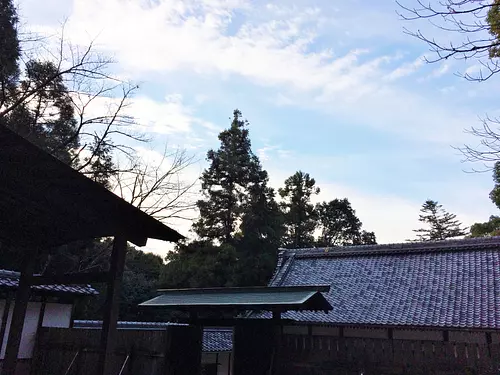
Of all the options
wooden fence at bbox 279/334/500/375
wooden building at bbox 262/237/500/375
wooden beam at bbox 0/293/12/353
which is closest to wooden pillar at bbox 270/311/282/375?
wooden building at bbox 262/237/500/375

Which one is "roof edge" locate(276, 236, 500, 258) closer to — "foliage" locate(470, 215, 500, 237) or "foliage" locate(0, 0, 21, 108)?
"foliage" locate(0, 0, 21, 108)

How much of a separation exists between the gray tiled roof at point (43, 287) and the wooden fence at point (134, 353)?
150 centimetres

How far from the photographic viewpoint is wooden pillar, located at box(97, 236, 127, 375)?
3763 millimetres

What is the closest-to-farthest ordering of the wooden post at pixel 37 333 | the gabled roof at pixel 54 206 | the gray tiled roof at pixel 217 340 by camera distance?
1. the gabled roof at pixel 54 206
2. the wooden post at pixel 37 333
3. the gray tiled roof at pixel 217 340

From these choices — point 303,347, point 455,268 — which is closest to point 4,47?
point 303,347

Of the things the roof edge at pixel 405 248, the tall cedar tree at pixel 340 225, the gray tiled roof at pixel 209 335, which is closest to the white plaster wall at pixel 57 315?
the gray tiled roof at pixel 209 335

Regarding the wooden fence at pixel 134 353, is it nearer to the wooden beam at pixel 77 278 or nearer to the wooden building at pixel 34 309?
the wooden building at pixel 34 309

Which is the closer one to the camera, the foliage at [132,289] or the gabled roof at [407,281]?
the gabled roof at [407,281]

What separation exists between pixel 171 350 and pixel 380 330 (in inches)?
237

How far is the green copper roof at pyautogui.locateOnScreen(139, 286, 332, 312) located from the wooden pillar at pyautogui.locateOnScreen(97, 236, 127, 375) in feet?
13.8

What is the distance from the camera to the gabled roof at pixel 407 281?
10.4 metres

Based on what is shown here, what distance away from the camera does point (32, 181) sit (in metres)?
3.76

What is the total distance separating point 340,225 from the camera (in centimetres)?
3700

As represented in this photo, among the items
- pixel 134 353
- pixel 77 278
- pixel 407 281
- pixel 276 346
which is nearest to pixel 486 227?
pixel 407 281
